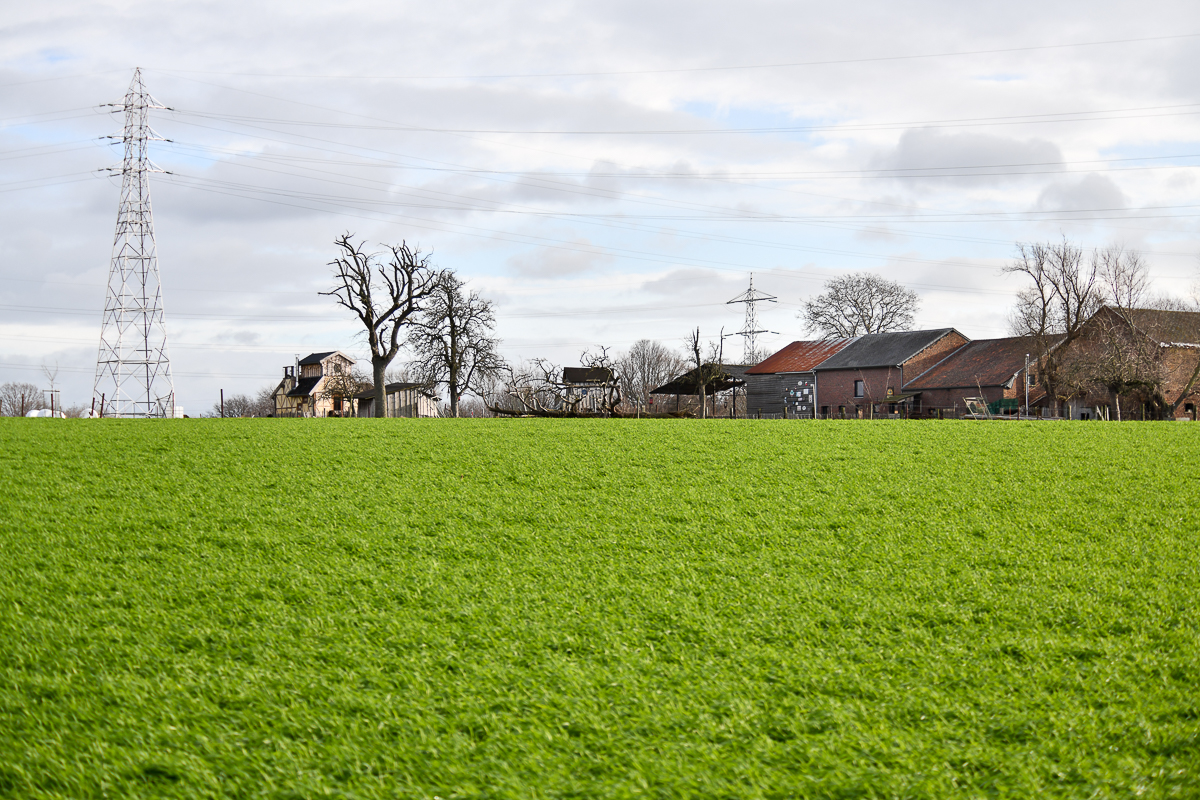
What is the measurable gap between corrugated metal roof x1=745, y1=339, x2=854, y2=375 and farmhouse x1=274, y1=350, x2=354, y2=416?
35.1 metres

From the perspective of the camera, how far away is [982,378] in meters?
46.7

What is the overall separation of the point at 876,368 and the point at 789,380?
6.22 m

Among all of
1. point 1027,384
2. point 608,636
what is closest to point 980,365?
point 1027,384

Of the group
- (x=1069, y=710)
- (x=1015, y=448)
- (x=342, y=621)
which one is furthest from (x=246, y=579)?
(x=1015, y=448)

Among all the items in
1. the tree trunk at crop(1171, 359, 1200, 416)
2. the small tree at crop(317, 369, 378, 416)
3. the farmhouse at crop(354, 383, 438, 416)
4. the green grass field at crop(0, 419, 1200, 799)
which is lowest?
the green grass field at crop(0, 419, 1200, 799)

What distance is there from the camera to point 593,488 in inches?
334

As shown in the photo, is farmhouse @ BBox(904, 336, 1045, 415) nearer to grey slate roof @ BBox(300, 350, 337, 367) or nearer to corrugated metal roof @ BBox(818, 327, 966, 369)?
corrugated metal roof @ BBox(818, 327, 966, 369)

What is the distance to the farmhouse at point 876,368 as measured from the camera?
5072 cm

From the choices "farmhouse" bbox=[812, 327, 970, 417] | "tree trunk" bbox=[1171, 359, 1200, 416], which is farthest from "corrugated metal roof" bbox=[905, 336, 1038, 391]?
"tree trunk" bbox=[1171, 359, 1200, 416]

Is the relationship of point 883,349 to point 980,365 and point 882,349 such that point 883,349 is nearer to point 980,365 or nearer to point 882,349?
point 882,349

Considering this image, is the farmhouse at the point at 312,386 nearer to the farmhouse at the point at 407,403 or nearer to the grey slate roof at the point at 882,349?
the farmhouse at the point at 407,403

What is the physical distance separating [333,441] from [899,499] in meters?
8.46

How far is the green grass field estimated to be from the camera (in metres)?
3.16

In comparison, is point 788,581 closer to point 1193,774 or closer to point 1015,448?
point 1193,774
